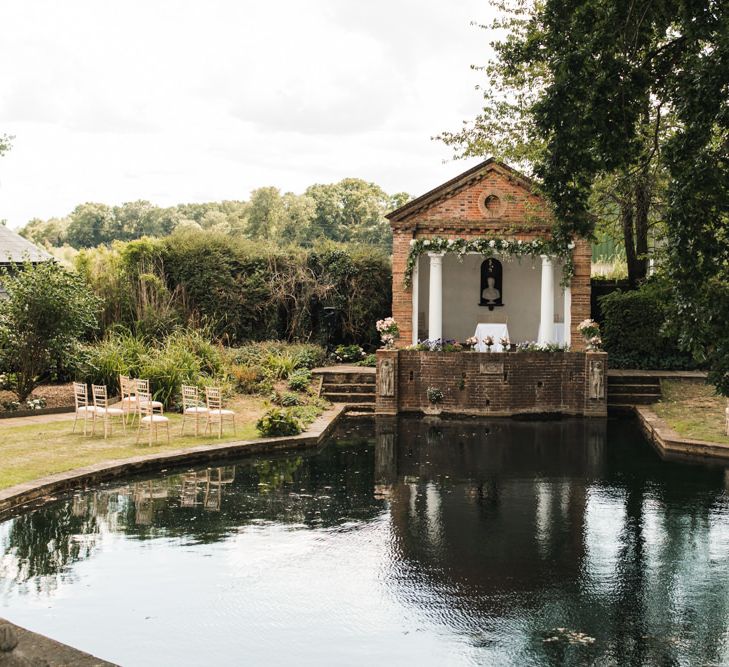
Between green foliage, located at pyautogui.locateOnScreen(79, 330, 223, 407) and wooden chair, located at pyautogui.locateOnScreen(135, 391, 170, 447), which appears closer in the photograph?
wooden chair, located at pyautogui.locateOnScreen(135, 391, 170, 447)

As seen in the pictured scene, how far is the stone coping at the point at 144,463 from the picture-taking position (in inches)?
372

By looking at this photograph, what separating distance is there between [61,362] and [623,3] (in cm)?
1350

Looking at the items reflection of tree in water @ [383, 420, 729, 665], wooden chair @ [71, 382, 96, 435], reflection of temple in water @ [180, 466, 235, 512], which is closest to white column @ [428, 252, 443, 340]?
reflection of tree in water @ [383, 420, 729, 665]

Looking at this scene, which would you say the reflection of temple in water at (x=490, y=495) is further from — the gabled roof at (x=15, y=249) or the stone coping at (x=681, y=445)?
the gabled roof at (x=15, y=249)

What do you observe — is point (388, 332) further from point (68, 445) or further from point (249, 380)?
point (68, 445)

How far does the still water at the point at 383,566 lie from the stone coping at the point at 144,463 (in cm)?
34

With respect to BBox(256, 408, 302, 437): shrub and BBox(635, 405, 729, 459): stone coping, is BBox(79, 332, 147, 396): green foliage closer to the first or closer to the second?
BBox(256, 408, 302, 437): shrub

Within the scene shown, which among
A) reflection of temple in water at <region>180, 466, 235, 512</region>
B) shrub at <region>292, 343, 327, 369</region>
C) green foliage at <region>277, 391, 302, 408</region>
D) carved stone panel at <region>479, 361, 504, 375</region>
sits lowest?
reflection of temple in water at <region>180, 466, 235, 512</region>

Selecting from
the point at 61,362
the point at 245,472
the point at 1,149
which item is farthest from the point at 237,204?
the point at 245,472

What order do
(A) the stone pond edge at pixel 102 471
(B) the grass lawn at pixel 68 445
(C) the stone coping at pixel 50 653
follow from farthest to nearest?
1. (B) the grass lawn at pixel 68 445
2. (A) the stone pond edge at pixel 102 471
3. (C) the stone coping at pixel 50 653

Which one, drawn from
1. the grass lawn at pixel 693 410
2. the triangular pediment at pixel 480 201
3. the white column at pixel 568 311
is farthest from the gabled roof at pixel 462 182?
the grass lawn at pixel 693 410

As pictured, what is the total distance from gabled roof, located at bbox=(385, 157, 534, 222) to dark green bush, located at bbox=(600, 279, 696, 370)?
13.6 ft

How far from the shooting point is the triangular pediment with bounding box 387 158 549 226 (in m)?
20.9

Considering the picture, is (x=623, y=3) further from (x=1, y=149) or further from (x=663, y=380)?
(x=1, y=149)
